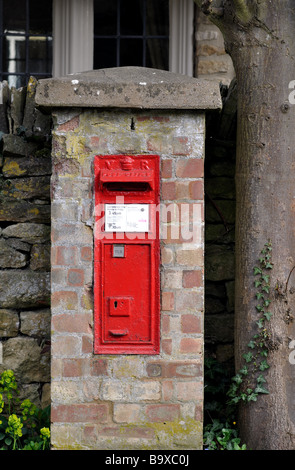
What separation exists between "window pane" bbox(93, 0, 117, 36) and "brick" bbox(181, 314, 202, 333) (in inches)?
114

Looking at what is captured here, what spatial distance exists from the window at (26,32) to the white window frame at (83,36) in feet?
0.36

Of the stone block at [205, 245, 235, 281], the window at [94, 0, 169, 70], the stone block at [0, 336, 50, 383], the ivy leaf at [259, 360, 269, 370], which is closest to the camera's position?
the ivy leaf at [259, 360, 269, 370]

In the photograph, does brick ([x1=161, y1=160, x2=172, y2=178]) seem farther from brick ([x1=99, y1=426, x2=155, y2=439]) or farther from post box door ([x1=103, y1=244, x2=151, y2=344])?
brick ([x1=99, y1=426, x2=155, y2=439])

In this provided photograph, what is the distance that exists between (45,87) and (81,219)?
2.14ft

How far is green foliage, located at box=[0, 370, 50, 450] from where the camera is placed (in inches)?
107

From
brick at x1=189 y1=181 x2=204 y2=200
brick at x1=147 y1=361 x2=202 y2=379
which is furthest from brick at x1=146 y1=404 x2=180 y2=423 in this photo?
brick at x1=189 y1=181 x2=204 y2=200

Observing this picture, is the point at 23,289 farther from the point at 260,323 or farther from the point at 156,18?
the point at 156,18

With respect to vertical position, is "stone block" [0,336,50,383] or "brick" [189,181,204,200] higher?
"brick" [189,181,204,200]

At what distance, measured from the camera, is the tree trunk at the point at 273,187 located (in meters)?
2.72

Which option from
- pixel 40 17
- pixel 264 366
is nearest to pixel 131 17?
pixel 40 17

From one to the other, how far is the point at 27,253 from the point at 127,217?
2.95ft

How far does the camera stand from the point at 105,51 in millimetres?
4496

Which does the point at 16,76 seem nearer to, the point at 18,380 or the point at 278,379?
the point at 18,380

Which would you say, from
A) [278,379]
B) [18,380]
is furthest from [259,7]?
[18,380]
